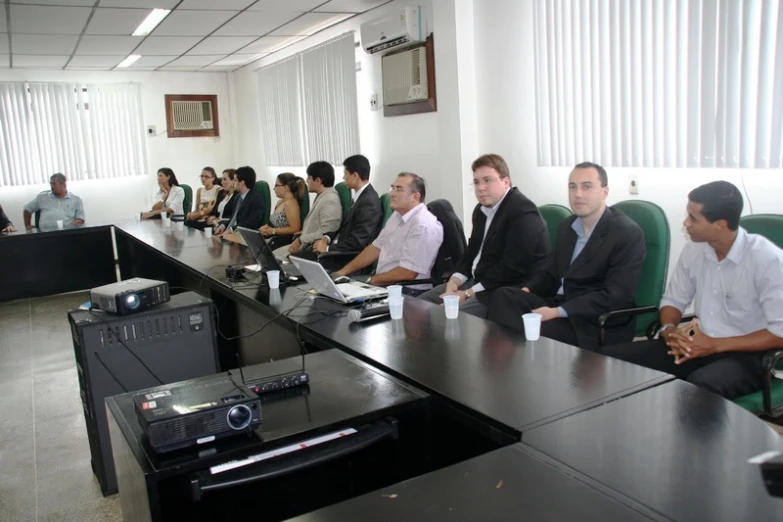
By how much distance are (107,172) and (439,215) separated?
6.49 meters

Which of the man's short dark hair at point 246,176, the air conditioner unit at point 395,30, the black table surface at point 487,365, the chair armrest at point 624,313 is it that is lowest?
the chair armrest at point 624,313

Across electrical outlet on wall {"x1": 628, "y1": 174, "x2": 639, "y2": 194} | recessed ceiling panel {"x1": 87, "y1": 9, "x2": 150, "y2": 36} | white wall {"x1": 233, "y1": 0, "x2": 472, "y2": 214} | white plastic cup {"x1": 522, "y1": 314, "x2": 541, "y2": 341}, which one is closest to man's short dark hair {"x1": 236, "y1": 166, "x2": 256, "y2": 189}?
white wall {"x1": 233, "y1": 0, "x2": 472, "y2": 214}

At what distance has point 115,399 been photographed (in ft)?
5.63

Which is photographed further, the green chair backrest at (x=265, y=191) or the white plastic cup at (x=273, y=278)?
the green chair backrest at (x=265, y=191)

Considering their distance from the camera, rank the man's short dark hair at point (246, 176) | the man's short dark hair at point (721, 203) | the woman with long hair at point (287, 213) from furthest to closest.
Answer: the man's short dark hair at point (246, 176) < the woman with long hair at point (287, 213) < the man's short dark hair at point (721, 203)

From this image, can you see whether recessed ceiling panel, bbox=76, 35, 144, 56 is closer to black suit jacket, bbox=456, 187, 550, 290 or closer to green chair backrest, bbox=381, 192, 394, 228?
green chair backrest, bbox=381, 192, 394, 228

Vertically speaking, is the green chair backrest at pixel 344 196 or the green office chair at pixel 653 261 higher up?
the green chair backrest at pixel 344 196

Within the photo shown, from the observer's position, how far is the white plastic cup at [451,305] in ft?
7.73

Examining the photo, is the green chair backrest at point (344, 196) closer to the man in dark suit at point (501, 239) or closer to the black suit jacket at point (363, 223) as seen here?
the black suit jacket at point (363, 223)

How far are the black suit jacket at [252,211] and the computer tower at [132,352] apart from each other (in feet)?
12.3

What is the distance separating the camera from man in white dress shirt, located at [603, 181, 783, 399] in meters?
2.21

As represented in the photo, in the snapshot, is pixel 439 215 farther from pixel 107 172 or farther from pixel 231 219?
pixel 107 172

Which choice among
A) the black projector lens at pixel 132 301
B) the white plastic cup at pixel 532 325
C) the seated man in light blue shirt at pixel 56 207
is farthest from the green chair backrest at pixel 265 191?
the white plastic cup at pixel 532 325

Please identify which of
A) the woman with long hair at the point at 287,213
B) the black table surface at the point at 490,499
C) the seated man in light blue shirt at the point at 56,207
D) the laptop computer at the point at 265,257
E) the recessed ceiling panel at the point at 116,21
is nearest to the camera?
the black table surface at the point at 490,499
